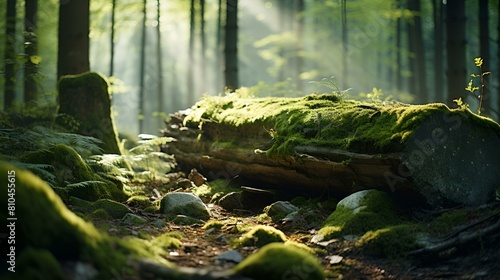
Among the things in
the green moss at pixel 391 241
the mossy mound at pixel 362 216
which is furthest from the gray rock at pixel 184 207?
the green moss at pixel 391 241

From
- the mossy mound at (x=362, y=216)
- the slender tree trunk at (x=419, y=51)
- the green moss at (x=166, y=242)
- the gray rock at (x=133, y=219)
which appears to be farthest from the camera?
the slender tree trunk at (x=419, y=51)

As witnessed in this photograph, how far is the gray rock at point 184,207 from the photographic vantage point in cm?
657

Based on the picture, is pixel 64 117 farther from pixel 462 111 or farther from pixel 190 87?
pixel 190 87

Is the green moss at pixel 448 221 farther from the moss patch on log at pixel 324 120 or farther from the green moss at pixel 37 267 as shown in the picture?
the green moss at pixel 37 267

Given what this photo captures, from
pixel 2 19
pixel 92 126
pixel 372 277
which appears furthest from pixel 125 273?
pixel 2 19

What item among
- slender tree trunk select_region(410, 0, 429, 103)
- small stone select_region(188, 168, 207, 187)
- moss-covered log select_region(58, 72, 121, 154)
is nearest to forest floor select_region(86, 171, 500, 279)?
small stone select_region(188, 168, 207, 187)

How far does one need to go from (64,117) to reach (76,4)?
2.98m

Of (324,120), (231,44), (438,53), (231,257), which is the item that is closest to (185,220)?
(231,257)

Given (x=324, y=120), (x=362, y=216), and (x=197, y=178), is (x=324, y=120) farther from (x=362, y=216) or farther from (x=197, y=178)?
(x=197, y=178)

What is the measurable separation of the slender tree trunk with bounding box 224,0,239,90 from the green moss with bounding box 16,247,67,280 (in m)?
10.4

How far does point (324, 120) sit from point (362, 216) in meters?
1.82

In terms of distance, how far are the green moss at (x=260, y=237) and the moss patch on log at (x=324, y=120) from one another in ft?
5.76

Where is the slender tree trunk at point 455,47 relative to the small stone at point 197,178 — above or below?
above

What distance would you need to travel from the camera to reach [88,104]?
9398 millimetres
